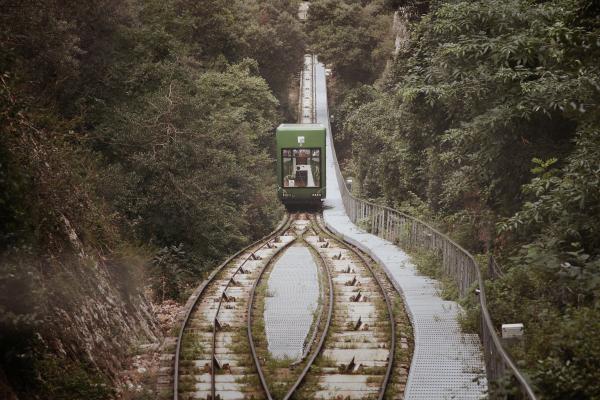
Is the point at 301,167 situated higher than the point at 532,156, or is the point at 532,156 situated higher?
the point at 532,156

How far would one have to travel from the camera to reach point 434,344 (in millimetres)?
10773

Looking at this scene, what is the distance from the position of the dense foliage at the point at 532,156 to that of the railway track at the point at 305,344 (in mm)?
2119

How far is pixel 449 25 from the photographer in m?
13.6

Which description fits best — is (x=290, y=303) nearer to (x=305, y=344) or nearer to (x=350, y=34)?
(x=305, y=344)

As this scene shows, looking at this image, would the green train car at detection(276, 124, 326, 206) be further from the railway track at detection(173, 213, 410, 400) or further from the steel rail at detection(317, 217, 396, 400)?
the railway track at detection(173, 213, 410, 400)

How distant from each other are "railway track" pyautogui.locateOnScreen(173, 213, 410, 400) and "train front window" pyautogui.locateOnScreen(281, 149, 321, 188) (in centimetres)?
1221

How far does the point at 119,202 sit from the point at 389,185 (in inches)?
503

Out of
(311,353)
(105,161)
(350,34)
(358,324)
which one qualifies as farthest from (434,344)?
(350,34)

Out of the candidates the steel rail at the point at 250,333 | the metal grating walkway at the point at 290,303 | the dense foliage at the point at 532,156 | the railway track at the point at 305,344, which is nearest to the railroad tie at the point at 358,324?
the railway track at the point at 305,344

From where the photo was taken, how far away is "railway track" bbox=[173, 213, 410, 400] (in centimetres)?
967

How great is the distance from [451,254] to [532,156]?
260 cm

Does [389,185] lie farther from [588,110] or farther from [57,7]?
[588,110]

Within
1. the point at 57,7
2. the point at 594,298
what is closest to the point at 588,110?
the point at 594,298

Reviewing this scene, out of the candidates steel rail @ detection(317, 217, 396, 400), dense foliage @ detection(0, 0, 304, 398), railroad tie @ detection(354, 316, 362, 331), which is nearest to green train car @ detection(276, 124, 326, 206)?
dense foliage @ detection(0, 0, 304, 398)
